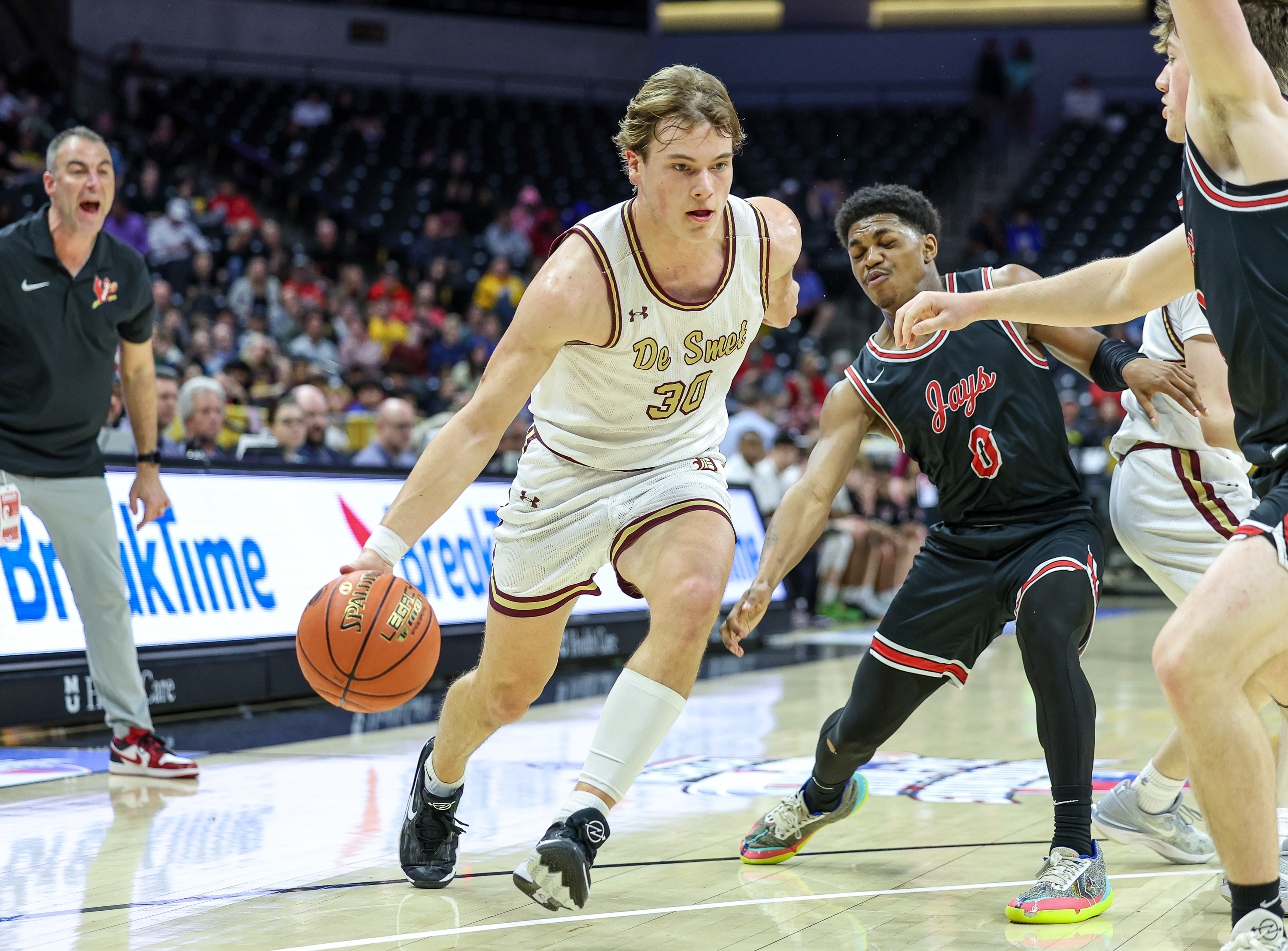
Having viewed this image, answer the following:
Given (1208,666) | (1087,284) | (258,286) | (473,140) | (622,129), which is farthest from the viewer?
(473,140)

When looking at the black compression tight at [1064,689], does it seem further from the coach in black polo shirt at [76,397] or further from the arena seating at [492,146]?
the arena seating at [492,146]

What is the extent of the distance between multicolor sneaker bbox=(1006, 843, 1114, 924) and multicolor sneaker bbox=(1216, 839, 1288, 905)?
304mm

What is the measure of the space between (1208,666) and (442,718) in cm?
211

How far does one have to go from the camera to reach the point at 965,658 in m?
4.12

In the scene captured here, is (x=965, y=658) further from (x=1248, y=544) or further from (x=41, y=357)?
(x=41, y=357)

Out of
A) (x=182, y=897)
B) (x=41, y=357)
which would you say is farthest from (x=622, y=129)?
(x=41, y=357)

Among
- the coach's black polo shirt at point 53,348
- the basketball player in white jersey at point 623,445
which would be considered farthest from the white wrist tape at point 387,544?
the coach's black polo shirt at point 53,348

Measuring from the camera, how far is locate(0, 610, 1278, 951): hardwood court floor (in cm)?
341

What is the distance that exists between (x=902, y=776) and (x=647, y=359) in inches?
106

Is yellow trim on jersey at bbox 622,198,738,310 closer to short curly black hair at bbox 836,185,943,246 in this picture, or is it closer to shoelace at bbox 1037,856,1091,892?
short curly black hair at bbox 836,185,943,246

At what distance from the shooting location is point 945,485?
4.26m

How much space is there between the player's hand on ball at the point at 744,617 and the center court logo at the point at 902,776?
173 centimetres

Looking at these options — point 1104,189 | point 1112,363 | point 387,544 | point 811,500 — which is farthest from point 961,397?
point 1104,189

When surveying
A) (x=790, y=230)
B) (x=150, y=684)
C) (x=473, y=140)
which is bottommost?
(x=150, y=684)
